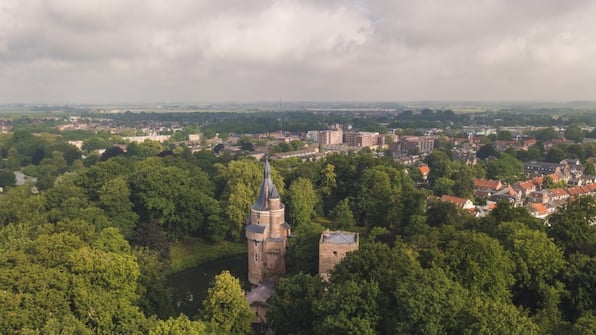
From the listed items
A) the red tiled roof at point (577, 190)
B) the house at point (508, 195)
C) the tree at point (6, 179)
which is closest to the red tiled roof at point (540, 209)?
the house at point (508, 195)

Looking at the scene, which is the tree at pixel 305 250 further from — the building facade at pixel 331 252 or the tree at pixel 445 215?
the tree at pixel 445 215

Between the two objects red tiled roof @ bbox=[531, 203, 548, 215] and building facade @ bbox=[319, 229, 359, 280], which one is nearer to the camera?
building facade @ bbox=[319, 229, 359, 280]

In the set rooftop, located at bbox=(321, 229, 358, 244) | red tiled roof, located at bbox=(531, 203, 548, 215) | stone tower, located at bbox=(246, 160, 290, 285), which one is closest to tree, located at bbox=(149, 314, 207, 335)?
rooftop, located at bbox=(321, 229, 358, 244)

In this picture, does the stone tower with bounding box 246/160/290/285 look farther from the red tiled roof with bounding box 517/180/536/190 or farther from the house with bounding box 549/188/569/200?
the house with bounding box 549/188/569/200

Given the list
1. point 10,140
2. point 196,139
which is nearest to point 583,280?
point 10,140

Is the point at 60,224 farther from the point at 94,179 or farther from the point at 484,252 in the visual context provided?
the point at 484,252

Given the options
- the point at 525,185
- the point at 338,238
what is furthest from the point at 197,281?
the point at 525,185
